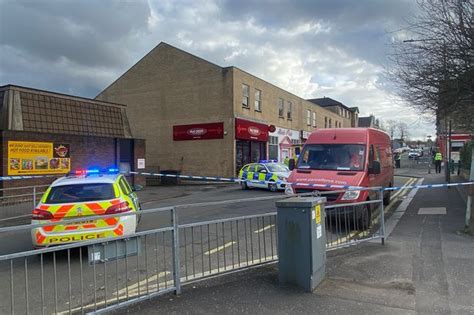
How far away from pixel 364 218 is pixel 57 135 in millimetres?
14873

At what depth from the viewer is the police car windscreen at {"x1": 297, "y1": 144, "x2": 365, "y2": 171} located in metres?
10.1

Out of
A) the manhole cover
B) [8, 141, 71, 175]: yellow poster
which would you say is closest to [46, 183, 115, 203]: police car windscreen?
the manhole cover

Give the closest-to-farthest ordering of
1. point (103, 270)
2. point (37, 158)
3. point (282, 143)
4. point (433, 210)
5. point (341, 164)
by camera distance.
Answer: point (103, 270), point (341, 164), point (433, 210), point (37, 158), point (282, 143)

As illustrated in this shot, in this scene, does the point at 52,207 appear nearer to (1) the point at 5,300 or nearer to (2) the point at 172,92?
(1) the point at 5,300

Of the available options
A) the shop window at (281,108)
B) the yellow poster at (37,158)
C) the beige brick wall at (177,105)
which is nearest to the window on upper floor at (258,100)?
the beige brick wall at (177,105)

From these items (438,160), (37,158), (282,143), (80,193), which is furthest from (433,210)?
(282,143)

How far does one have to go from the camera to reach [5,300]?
499 centimetres

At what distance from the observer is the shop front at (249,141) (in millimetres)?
27562

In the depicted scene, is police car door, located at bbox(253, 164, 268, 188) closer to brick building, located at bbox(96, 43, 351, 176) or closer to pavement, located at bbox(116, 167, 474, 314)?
brick building, located at bbox(96, 43, 351, 176)

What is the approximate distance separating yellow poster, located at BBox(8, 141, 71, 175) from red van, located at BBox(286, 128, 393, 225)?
11665mm

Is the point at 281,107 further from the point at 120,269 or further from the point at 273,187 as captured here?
the point at 120,269

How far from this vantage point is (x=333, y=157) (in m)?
10.4

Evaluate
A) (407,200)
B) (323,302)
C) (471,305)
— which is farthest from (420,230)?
(407,200)

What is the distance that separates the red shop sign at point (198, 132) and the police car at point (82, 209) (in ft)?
64.4
